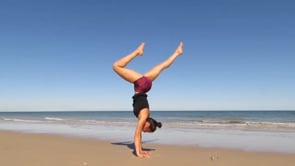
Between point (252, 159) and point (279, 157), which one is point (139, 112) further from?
point (279, 157)

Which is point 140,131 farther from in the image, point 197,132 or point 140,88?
point 197,132

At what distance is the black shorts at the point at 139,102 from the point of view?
690 cm

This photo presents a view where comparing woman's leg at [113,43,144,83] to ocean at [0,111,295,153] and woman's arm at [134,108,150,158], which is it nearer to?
woman's arm at [134,108,150,158]

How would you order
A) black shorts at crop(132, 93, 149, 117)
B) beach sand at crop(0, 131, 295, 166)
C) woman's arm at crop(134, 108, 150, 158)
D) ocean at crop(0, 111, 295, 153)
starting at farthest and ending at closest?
ocean at crop(0, 111, 295, 153)
black shorts at crop(132, 93, 149, 117)
woman's arm at crop(134, 108, 150, 158)
beach sand at crop(0, 131, 295, 166)

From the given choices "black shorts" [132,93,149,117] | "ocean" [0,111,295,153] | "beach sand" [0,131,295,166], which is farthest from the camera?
"ocean" [0,111,295,153]

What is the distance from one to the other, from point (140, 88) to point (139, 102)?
0.95 feet

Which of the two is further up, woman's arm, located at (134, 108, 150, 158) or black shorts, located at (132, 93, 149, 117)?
black shorts, located at (132, 93, 149, 117)

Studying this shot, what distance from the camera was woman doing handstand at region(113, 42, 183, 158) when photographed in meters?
6.76

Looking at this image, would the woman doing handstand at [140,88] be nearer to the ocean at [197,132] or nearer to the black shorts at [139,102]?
the black shorts at [139,102]

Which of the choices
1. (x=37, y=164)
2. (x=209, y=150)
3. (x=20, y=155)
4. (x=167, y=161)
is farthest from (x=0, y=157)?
(x=209, y=150)

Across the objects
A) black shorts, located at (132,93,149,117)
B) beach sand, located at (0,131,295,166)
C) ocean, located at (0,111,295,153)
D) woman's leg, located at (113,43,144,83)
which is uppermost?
woman's leg, located at (113,43,144,83)

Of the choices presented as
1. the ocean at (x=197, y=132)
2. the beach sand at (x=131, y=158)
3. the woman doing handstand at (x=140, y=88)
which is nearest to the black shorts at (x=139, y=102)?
the woman doing handstand at (x=140, y=88)

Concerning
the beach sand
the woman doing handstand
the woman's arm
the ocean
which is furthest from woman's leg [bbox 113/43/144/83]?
the ocean

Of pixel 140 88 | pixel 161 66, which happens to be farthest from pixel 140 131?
pixel 161 66
